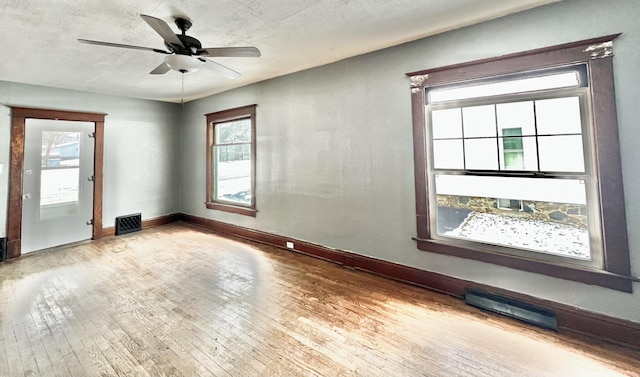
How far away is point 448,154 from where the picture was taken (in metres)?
2.76

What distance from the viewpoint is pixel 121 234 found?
5.01 m

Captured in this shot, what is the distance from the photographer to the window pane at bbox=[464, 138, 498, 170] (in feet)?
8.21

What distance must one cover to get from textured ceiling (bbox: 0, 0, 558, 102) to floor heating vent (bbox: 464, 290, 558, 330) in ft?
8.71

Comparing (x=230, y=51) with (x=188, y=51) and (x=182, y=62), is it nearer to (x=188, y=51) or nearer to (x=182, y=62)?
(x=188, y=51)

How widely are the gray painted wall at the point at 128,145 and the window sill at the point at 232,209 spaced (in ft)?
4.30

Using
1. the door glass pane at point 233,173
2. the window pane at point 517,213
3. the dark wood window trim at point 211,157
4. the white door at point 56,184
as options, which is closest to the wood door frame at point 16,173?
the white door at point 56,184

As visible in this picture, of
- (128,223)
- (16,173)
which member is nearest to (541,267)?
(128,223)

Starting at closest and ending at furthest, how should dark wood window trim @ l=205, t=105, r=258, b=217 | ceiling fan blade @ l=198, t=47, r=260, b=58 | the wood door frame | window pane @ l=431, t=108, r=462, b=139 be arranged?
ceiling fan blade @ l=198, t=47, r=260, b=58
window pane @ l=431, t=108, r=462, b=139
the wood door frame
dark wood window trim @ l=205, t=105, r=258, b=217

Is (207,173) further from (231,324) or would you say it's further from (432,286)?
(432,286)

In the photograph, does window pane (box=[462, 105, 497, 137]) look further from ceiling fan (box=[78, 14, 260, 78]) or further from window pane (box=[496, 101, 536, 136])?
ceiling fan (box=[78, 14, 260, 78])

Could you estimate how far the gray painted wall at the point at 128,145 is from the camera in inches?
156

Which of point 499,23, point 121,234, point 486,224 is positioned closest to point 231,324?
point 486,224

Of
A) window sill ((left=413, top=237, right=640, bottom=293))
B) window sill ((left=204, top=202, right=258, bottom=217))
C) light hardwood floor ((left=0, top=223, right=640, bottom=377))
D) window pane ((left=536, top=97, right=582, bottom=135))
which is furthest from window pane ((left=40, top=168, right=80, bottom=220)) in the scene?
window pane ((left=536, top=97, right=582, bottom=135))

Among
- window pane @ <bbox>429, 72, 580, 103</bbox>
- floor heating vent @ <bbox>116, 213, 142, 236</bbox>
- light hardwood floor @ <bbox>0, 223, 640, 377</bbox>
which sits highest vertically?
window pane @ <bbox>429, 72, 580, 103</bbox>
